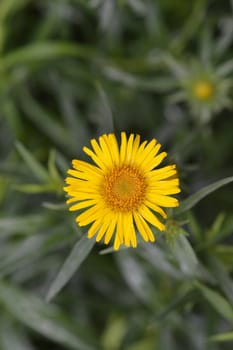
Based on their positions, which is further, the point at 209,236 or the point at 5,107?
the point at 5,107

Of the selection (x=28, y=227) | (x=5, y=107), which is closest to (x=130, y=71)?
(x=5, y=107)

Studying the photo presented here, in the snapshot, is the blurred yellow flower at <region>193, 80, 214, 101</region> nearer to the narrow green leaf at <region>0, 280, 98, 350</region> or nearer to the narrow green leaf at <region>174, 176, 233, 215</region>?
the narrow green leaf at <region>174, 176, 233, 215</region>

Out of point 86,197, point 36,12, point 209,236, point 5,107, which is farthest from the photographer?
point 36,12

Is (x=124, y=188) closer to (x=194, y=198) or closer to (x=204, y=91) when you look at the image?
(x=194, y=198)

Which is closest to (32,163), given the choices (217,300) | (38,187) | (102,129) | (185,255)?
(38,187)

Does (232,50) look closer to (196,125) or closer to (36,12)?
(196,125)

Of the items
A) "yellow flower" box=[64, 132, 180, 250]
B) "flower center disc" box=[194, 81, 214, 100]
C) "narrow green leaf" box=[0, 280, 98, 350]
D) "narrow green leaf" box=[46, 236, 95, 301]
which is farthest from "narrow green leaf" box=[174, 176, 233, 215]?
"narrow green leaf" box=[0, 280, 98, 350]
